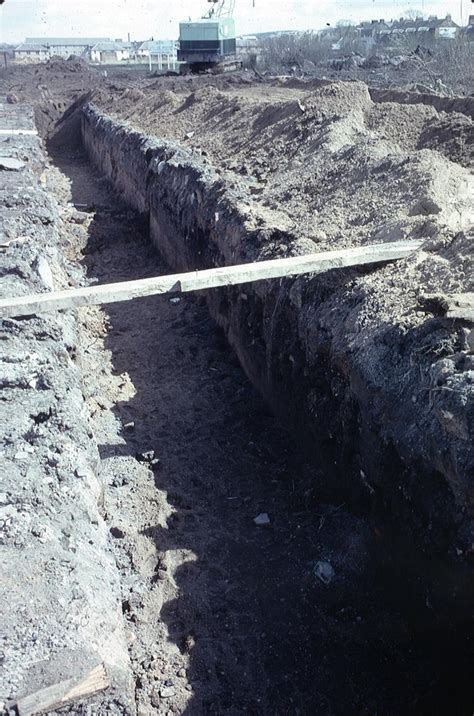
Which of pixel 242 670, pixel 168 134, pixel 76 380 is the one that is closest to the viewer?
pixel 242 670

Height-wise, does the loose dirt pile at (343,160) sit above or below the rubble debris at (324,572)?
above

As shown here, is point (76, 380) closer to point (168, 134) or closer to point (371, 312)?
point (371, 312)

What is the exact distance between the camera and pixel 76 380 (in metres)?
5.48

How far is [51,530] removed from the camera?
3678 millimetres

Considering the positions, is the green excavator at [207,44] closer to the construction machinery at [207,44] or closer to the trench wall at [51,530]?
the construction machinery at [207,44]

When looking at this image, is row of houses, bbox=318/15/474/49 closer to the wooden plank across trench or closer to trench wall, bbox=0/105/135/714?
the wooden plank across trench

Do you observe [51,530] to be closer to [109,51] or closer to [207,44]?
→ [207,44]

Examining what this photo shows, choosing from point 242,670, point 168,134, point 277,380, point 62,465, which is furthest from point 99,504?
point 168,134

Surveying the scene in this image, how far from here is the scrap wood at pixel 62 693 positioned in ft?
8.99

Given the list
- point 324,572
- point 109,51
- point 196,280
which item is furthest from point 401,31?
point 324,572

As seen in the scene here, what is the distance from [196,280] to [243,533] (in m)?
1.95

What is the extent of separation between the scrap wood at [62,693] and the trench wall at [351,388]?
5.94ft

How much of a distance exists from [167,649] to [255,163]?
774 centimetres

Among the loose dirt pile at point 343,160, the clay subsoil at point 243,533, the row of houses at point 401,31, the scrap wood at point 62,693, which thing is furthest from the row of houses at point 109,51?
the scrap wood at point 62,693
